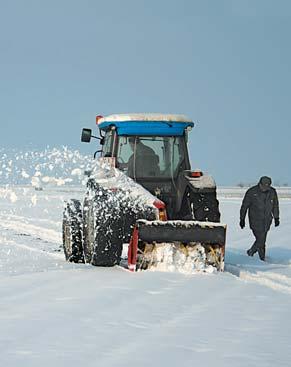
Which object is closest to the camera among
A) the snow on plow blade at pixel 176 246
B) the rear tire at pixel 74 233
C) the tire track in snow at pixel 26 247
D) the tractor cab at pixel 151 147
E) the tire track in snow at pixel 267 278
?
the tire track in snow at pixel 267 278

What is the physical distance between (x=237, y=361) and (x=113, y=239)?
157 inches

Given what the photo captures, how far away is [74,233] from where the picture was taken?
918 centimetres

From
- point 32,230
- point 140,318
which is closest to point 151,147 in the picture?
point 140,318

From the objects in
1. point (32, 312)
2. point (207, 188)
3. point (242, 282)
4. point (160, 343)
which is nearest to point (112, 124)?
point (207, 188)

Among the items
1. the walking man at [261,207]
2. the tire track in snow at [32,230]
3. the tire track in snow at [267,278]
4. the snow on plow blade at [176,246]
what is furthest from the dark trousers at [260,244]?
the tire track in snow at [32,230]

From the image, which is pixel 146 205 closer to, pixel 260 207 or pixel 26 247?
pixel 260 207

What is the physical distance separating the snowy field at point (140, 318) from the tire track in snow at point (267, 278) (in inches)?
0.6

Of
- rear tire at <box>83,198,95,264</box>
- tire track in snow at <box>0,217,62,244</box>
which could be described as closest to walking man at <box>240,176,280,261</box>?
rear tire at <box>83,198,95,264</box>

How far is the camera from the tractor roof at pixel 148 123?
28.4ft

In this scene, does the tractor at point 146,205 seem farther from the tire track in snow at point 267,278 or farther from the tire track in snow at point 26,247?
the tire track in snow at point 26,247

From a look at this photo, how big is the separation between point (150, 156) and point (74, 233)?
5.09 feet

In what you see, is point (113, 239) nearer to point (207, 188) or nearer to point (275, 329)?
point (207, 188)

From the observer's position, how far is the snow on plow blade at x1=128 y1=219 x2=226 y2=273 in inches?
292

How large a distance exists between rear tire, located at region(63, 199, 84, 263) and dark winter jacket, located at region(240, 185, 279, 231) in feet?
10.8
